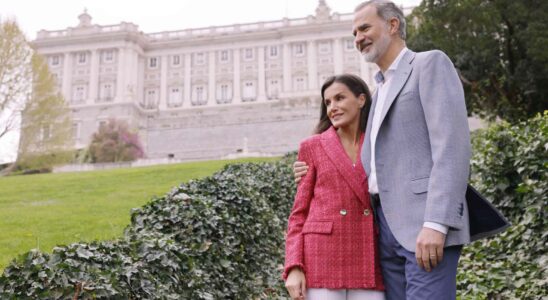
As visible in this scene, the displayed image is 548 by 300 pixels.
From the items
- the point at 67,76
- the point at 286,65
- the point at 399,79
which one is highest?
the point at 286,65

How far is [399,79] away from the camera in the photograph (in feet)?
7.25

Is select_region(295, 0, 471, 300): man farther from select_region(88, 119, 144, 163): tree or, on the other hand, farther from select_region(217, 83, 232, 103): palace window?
select_region(217, 83, 232, 103): palace window

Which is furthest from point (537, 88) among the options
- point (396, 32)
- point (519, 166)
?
point (396, 32)

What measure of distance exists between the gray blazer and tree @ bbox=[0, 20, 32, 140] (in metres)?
23.3

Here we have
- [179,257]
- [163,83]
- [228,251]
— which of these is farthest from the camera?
[163,83]

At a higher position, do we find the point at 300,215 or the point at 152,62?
the point at 152,62

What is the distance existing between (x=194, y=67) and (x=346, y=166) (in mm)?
65254

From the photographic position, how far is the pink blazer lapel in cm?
221

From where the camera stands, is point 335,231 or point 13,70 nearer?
point 335,231

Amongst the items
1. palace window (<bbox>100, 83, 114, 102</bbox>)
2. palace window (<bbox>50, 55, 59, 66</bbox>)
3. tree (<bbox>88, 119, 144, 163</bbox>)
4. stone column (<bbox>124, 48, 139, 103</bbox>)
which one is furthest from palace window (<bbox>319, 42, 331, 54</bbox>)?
palace window (<bbox>50, 55, 59, 66</bbox>)

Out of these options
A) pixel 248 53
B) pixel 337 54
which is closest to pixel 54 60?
pixel 248 53

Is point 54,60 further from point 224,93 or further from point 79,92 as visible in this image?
point 224,93

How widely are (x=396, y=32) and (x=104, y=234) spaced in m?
4.69

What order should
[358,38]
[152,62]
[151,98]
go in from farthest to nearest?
[152,62] < [151,98] < [358,38]
